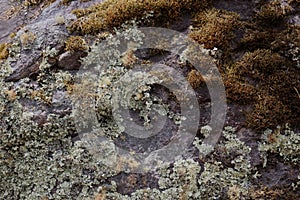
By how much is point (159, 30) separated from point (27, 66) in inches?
52.0

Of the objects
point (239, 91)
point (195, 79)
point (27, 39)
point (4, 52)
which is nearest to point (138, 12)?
point (195, 79)

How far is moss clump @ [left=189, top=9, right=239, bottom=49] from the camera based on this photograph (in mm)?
3633

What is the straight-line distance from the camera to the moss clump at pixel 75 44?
12.4 ft

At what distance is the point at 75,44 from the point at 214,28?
1331 millimetres

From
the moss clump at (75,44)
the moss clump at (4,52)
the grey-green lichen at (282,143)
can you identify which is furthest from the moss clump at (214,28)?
the moss clump at (4,52)

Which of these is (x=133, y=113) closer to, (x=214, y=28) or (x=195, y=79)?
(x=195, y=79)

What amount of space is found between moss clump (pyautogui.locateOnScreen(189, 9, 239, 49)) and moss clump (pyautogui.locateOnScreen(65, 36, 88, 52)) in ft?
3.38

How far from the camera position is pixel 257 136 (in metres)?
3.29

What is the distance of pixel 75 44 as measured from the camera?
3.80 m

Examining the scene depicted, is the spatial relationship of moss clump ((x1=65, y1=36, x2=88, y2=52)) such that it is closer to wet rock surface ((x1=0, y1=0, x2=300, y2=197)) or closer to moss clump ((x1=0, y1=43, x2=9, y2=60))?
wet rock surface ((x1=0, y1=0, x2=300, y2=197))

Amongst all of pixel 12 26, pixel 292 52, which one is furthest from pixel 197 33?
pixel 12 26

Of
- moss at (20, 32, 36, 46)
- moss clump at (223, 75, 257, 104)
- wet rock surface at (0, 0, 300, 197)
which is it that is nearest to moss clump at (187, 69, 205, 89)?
wet rock surface at (0, 0, 300, 197)

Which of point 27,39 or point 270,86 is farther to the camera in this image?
point 27,39

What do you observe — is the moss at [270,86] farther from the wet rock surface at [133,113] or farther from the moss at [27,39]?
the moss at [27,39]
